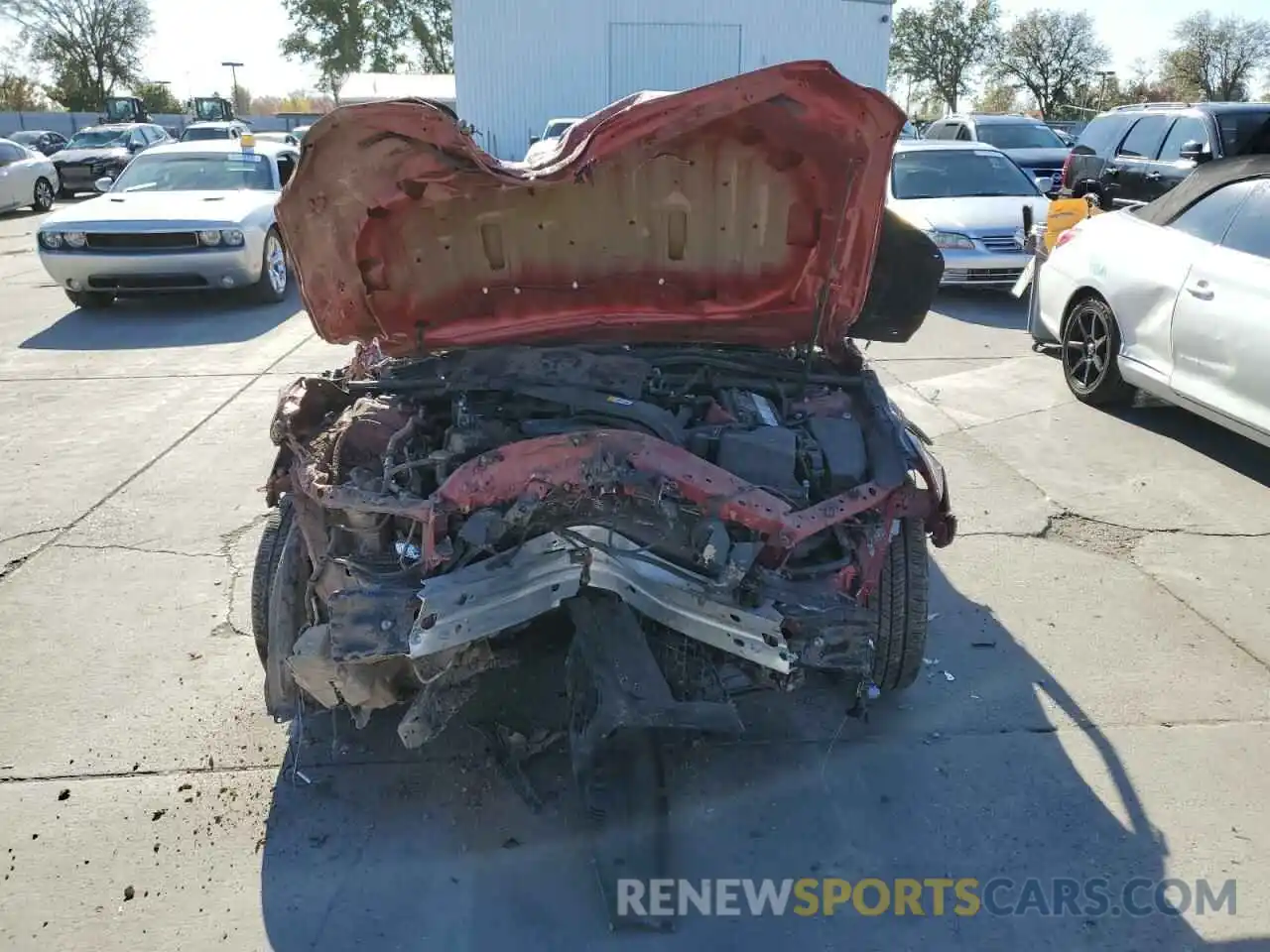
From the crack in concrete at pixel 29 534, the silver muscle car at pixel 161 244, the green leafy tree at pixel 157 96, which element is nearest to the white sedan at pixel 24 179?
the silver muscle car at pixel 161 244

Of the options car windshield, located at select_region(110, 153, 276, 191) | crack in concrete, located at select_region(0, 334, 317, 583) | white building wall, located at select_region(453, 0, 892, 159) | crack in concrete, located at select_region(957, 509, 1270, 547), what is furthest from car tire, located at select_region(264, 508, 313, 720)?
white building wall, located at select_region(453, 0, 892, 159)

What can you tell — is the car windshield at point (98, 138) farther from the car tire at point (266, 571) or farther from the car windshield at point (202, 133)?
the car tire at point (266, 571)

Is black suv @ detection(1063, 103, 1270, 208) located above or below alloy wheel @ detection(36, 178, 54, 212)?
above

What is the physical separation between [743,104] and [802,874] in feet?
6.97

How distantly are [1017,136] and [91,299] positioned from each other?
13.9 metres

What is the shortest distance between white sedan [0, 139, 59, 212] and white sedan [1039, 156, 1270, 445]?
1927 centimetres

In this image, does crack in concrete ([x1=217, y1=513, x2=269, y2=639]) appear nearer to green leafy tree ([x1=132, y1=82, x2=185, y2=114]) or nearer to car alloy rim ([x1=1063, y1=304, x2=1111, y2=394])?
car alloy rim ([x1=1063, y1=304, x2=1111, y2=394])

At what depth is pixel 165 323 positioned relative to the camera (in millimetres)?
9234

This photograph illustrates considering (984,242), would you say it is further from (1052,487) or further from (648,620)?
(648,620)

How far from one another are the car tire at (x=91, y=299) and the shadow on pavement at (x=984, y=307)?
8475 mm

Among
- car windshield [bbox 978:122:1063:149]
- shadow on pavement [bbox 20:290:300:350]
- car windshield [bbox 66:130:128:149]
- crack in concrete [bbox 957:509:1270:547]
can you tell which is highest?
car windshield [bbox 978:122:1063:149]

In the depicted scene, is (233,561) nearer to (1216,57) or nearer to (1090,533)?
(1090,533)

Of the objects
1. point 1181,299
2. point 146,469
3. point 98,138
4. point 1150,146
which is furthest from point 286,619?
point 98,138

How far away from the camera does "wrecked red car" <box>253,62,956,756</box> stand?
254cm
